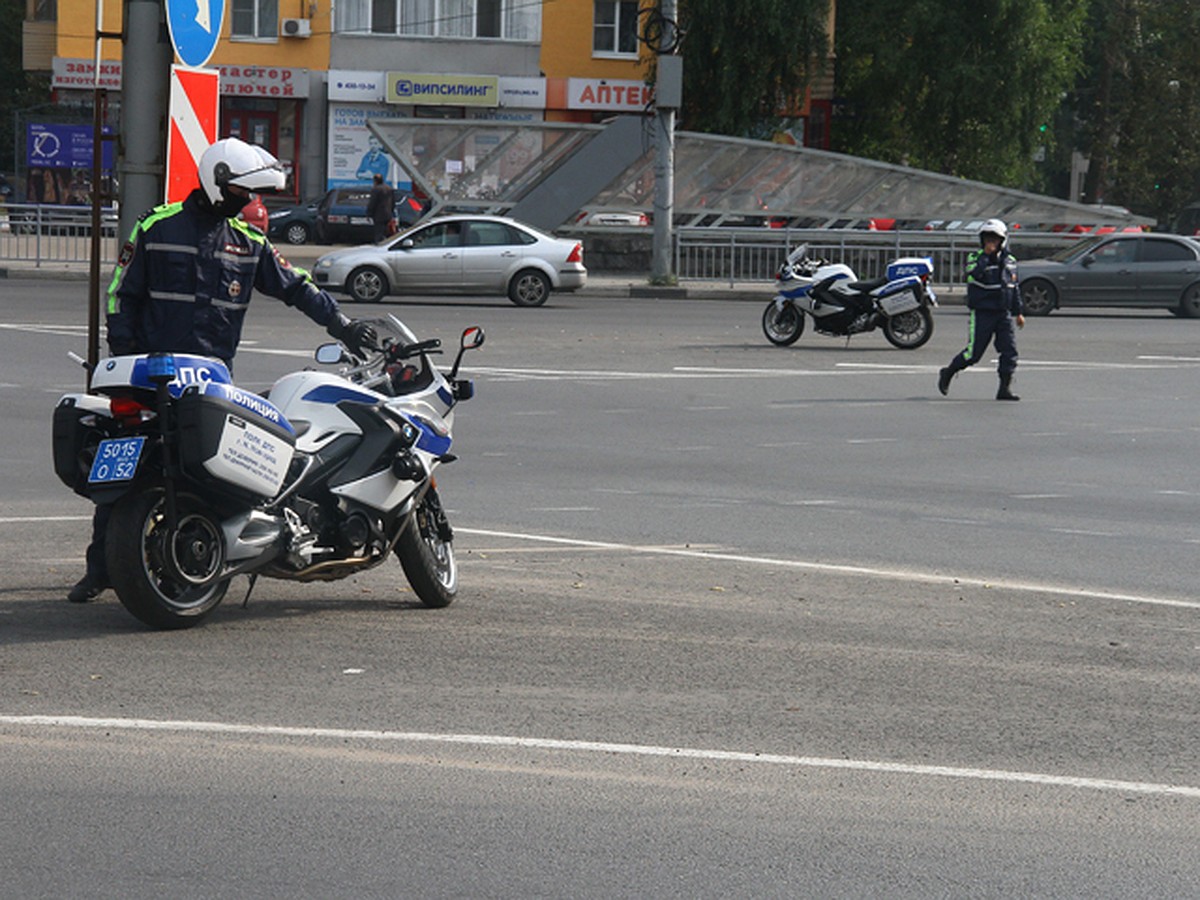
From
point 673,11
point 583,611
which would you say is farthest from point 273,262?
point 673,11

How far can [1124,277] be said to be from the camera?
31000 mm

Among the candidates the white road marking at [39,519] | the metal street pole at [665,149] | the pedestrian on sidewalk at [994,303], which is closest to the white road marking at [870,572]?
the white road marking at [39,519]

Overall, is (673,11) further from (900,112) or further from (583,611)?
(583,611)

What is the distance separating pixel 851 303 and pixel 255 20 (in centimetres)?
3292

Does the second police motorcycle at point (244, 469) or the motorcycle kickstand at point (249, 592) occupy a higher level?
the second police motorcycle at point (244, 469)

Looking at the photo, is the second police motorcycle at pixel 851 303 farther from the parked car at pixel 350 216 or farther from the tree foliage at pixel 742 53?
the tree foliage at pixel 742 53

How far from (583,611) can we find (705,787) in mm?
2660

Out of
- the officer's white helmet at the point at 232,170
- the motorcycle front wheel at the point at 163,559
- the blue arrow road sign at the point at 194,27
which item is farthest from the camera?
the blue arrow road sign at the point at 194,27

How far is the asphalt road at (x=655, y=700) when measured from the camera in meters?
4.66

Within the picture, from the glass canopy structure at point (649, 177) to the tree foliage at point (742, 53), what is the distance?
10281 millimetres

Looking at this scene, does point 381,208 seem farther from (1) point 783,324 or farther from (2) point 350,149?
(2) point 350,149

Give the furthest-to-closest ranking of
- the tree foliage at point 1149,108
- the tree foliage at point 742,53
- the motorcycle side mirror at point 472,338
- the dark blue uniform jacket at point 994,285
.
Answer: the tree foliage at point 1149,108
the tree foliage at point 742,53
the dark blue uniform jacket at point 994,285
the motorcycle side mirror at point 472,338

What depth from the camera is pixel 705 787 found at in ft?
17.4

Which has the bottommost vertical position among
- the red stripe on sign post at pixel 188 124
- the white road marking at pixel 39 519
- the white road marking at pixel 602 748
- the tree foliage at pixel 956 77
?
the white road marking at pixel 602 748
